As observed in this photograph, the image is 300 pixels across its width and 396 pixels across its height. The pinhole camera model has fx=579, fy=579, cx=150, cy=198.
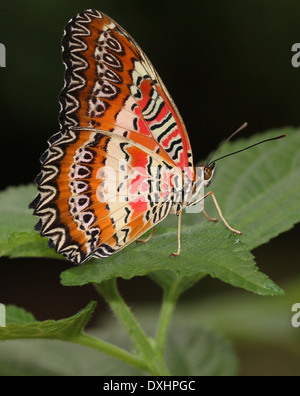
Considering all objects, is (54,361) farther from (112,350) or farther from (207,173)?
(207,173)

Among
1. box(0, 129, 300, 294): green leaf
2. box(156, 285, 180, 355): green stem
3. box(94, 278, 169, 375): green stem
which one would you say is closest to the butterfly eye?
box(0, 129, 300, 294): green leaf

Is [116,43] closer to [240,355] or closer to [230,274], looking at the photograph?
[230,274]

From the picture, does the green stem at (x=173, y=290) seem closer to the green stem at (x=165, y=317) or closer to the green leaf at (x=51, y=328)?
the green stem at (x=165, y=317)

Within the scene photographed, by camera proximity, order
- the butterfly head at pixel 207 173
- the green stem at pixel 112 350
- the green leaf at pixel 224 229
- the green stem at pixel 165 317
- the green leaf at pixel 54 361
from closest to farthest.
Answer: the green leaf at pixel 224 229 < the green stem at pixel 112 350 < the green stem at pixel 165 317 < the butterfly head at pixel 207 173 < the green leaf at pixel 54 361

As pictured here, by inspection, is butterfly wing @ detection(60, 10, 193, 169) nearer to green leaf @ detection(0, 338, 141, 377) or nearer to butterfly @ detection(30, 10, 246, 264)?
butterfly @ detection(30, 10, 246, 264)

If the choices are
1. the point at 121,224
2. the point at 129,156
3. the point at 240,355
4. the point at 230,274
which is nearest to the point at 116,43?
the point at 129,156

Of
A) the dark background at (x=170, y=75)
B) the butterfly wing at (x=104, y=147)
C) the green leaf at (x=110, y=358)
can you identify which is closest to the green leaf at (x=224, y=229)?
the butterfly wing at (x=104, y=147)
